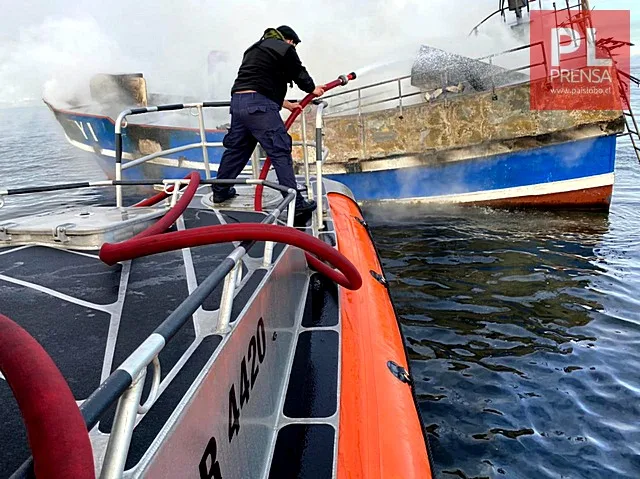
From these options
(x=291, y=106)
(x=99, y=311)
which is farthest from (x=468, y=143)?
(x=99, y=311)

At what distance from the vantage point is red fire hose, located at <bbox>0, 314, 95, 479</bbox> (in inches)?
35.3

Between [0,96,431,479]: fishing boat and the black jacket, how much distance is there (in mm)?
1336

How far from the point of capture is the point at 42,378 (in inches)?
36.8

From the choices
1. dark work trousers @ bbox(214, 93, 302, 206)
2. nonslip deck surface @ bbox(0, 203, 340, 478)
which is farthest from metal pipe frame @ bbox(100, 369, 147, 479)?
dark work trousers @ bbox(214, 93, 302, 206)

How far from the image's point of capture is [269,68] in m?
4.69

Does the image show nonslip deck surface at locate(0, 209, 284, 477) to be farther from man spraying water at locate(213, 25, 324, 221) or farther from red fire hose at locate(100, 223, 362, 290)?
man spraying water at locate(213, 25, 324, 221)

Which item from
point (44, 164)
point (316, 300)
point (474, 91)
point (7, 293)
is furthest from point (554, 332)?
point (44, 164)

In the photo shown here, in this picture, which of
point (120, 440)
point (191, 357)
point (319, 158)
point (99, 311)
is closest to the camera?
point (120, 440)

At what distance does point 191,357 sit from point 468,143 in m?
8.84

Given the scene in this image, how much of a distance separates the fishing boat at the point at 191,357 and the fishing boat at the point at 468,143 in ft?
20.4

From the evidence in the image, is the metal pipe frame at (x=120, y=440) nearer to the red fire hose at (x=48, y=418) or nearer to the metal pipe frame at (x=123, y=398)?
the metal pipe frame at (x=123, y=398)

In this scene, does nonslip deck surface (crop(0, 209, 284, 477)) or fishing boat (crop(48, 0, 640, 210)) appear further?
fishing boat (crop(48, 0, 640, 210))

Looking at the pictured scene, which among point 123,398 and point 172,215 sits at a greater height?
point 172,215

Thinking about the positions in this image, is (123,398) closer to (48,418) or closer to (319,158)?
(48,418)
